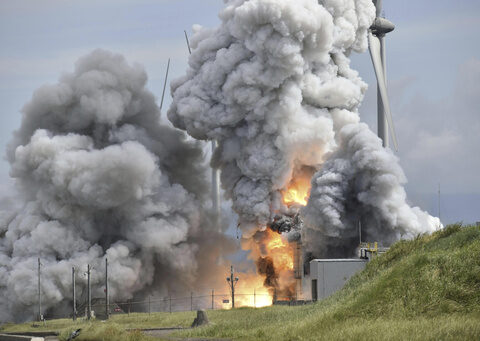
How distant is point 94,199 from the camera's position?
325 ft

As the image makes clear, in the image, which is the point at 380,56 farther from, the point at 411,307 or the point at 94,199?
the point at 411,307

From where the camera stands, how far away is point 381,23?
349 feet

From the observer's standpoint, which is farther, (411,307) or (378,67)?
(378,67)

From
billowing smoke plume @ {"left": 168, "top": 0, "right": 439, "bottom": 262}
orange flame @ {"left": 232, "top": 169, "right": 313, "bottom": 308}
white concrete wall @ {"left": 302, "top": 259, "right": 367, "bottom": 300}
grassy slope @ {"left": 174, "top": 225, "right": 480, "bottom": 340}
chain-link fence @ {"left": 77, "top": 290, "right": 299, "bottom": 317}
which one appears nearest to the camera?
grassy slope @ {"left": 174, "top": 225, "right": 480, "bottom": 340}

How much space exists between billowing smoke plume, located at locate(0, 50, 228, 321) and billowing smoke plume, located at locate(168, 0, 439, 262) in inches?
337

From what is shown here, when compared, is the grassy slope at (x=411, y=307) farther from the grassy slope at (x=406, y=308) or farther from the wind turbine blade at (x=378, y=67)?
the wind turbine blade at (x=378, y=67)

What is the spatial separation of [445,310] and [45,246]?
2572 inches

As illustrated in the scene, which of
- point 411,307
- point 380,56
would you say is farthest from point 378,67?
point 411,307

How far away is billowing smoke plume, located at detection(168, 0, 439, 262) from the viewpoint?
87562 mm

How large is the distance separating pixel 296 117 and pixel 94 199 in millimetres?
23204

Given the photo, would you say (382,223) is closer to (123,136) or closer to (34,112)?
(123,136)

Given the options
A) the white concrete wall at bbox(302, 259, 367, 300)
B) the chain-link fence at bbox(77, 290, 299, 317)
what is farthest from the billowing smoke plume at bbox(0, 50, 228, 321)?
the white concrete wall at bbox(302, 259, 367, 300)

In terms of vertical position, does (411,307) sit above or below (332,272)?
below

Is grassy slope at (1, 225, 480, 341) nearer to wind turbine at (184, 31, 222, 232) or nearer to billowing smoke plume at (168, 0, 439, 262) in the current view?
billowing smoke plume at (168, 0, 439, 262)
